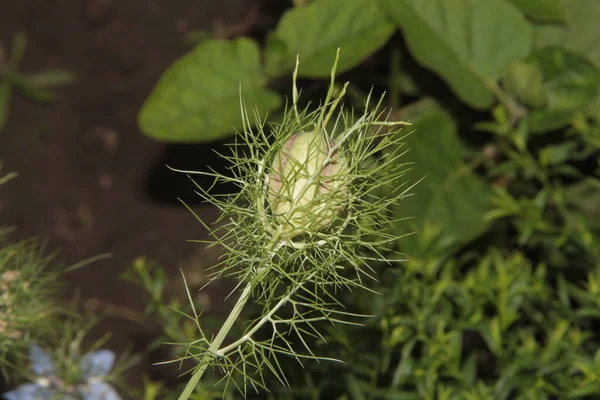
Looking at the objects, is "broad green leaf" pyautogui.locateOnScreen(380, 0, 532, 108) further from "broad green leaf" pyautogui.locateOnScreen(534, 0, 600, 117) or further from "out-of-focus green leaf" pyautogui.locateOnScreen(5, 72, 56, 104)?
"out-of-focus green leaf" pyautogui.locateOnScreen(5, 72, 56, 104)

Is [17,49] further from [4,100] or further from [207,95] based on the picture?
[207,95]

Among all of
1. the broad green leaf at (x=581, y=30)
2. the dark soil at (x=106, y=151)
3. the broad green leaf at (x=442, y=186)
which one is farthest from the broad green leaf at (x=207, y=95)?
the broad green leaf at (x=581, y=30)

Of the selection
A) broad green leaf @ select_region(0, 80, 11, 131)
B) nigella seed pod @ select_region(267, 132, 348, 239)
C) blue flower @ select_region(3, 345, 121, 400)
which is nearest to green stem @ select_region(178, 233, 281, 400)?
nigella seed pod @ select_region(267, 132, 348, 239)

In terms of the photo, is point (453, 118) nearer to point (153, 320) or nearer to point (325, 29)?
point (325, 29)

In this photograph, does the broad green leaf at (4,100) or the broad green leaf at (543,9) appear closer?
the broad green leaf at (543,9)

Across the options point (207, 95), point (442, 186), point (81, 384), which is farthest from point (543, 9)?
point (81, 384)

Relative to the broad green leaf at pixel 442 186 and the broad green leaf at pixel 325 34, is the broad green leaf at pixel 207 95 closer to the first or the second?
the broad green leaf at pixel 325 34
